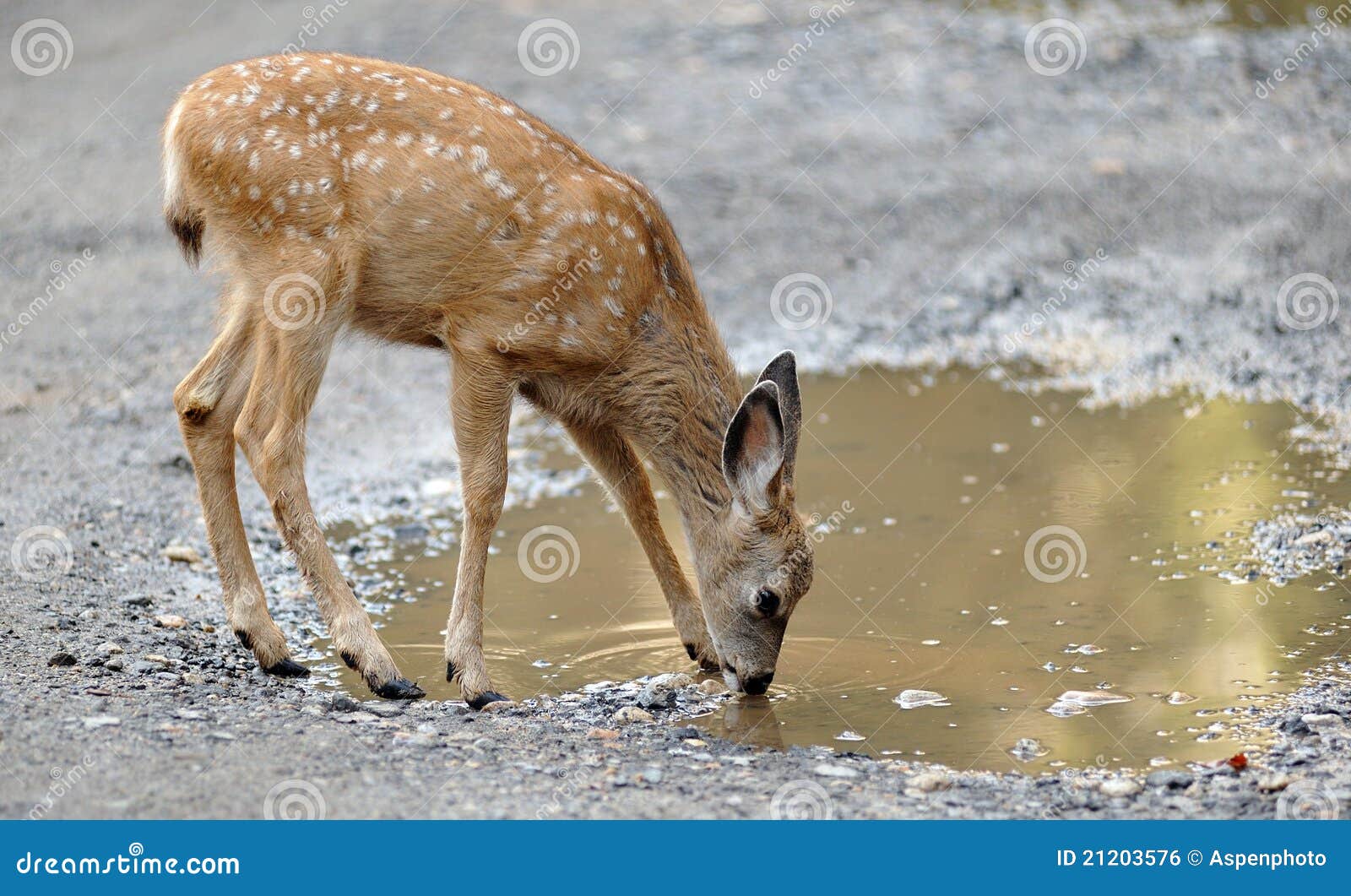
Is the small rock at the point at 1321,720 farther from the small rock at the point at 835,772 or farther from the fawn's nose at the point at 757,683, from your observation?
the fawn's nose at the point at 757,683

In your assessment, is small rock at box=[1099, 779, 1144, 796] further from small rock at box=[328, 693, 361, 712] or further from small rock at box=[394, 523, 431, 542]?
small rock at box=[394, 523, 431, 542]

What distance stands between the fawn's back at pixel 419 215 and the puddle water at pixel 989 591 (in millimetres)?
1661

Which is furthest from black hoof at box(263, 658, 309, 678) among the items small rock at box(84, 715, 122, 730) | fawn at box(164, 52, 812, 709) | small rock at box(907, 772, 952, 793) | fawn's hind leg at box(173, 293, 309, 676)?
small rock at box(907, 772, 952, 793)

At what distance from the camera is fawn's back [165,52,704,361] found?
6.99 m

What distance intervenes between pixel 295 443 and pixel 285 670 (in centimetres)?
105

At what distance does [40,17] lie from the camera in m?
18.0

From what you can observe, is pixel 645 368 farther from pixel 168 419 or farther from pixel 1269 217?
pixel 1269 217

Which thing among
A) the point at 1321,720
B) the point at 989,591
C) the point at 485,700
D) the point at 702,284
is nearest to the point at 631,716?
the point at 485,700

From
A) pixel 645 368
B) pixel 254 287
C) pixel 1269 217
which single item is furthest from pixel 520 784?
pixel 1269 217

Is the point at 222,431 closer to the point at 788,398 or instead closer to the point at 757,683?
the point at 788,398

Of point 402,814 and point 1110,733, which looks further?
point 1110,733

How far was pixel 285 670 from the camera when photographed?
709 centimetres

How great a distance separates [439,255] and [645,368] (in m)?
1.07

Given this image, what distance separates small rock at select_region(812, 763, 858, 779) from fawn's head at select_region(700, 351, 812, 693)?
107cm
